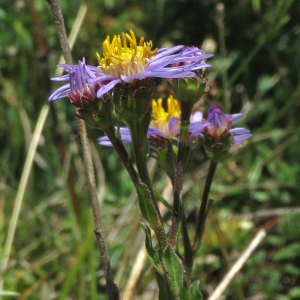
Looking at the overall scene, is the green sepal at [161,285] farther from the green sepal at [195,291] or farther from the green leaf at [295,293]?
the green leaf at [295,293]

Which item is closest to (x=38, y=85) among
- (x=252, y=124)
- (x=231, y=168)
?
(x=231, y=168)

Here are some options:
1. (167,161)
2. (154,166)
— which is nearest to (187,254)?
(167,161)

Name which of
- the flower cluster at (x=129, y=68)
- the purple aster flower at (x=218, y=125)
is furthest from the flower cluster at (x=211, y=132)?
the flower cluster at (x=129, y=68)

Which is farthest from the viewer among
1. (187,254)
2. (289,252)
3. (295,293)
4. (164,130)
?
(289,252)

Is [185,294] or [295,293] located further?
[295,293]

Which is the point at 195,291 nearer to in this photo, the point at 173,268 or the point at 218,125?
the point at 173,268

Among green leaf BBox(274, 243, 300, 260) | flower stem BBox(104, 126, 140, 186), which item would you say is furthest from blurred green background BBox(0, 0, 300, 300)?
flower stem BBox(104, 126, 140, 186)

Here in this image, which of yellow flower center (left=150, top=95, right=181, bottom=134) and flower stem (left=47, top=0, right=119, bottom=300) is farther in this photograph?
yellow flower center (left=150, top=95, right=181, bottom=134)

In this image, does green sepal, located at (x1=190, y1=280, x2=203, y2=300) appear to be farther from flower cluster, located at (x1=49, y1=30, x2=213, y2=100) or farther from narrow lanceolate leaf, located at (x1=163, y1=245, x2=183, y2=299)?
flower cluster, located at (x1=49, y1=30, x2=213, y2=100)
